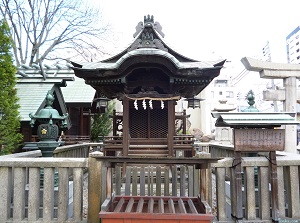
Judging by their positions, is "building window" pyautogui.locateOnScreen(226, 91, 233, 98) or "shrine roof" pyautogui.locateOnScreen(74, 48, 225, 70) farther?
"building window" pyautogui.locateOnScreen(226, 91, 233, 98)

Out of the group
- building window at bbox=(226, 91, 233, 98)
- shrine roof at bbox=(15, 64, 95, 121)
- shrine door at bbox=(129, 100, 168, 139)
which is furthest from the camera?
building window at bbox=(226, 91, 233, 98)

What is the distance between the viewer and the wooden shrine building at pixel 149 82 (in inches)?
261

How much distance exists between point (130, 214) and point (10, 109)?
6.14 m

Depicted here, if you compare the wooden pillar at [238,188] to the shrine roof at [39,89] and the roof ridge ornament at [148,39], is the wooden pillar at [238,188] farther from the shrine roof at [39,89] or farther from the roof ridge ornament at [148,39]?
the shrine roof at [39,89]

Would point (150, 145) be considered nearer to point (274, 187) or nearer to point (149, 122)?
point (149, 122)

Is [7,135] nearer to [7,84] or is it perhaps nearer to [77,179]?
[7,84]

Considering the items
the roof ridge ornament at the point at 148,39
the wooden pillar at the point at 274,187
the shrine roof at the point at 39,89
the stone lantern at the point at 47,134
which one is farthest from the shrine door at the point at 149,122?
the wooden pillar at the point at 274,187

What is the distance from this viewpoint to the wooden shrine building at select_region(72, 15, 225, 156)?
663 cm

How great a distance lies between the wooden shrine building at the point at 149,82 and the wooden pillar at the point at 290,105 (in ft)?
20.3

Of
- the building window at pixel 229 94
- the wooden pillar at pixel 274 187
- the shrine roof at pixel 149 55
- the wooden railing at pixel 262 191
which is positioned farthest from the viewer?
the building window at pixel 229 94

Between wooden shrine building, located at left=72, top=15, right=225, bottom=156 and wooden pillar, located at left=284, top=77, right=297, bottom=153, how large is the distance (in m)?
6.18

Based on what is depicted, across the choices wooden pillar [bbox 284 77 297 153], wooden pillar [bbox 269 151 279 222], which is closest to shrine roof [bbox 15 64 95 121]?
wooden pillar [bbox 269 151 279 222]

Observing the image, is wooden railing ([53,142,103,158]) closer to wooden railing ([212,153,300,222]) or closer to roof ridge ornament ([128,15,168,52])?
roof ridge ornament ([128,15,168,52])

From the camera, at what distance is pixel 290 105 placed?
1134 centimetres
